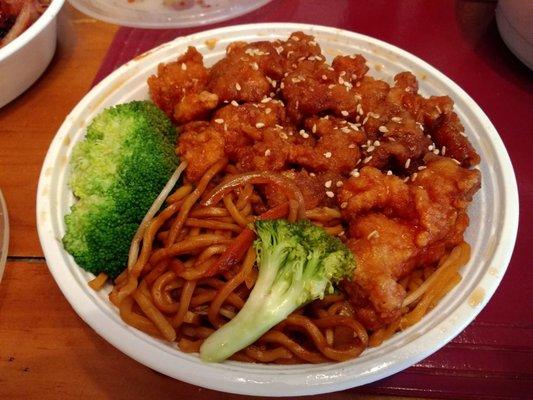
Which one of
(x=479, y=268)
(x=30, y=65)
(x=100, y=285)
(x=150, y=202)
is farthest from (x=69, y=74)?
(x=479, y=268)

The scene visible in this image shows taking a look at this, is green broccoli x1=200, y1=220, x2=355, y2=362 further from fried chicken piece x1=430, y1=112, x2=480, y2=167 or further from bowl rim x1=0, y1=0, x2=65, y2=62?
bowl rim x1=0, y1=0, x2=65, y2=62

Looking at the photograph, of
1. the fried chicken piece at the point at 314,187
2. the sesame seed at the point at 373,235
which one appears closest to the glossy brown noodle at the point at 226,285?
the fried chicken piece at the point at 314,187

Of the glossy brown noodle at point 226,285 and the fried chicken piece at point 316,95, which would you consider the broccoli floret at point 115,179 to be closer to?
the glossy brown noodle at point 226,285

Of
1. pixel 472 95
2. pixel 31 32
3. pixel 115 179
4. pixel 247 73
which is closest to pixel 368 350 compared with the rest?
pixel 115 179

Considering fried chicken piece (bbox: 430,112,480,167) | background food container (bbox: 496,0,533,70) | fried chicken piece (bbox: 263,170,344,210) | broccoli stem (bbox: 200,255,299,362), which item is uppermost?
background food container (bbox: 496,0,533,70)

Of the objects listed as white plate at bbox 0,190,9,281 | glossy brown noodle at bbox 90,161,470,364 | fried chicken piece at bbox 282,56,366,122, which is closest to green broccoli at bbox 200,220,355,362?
glossy brown noodle at bbox 90,161,470,364
